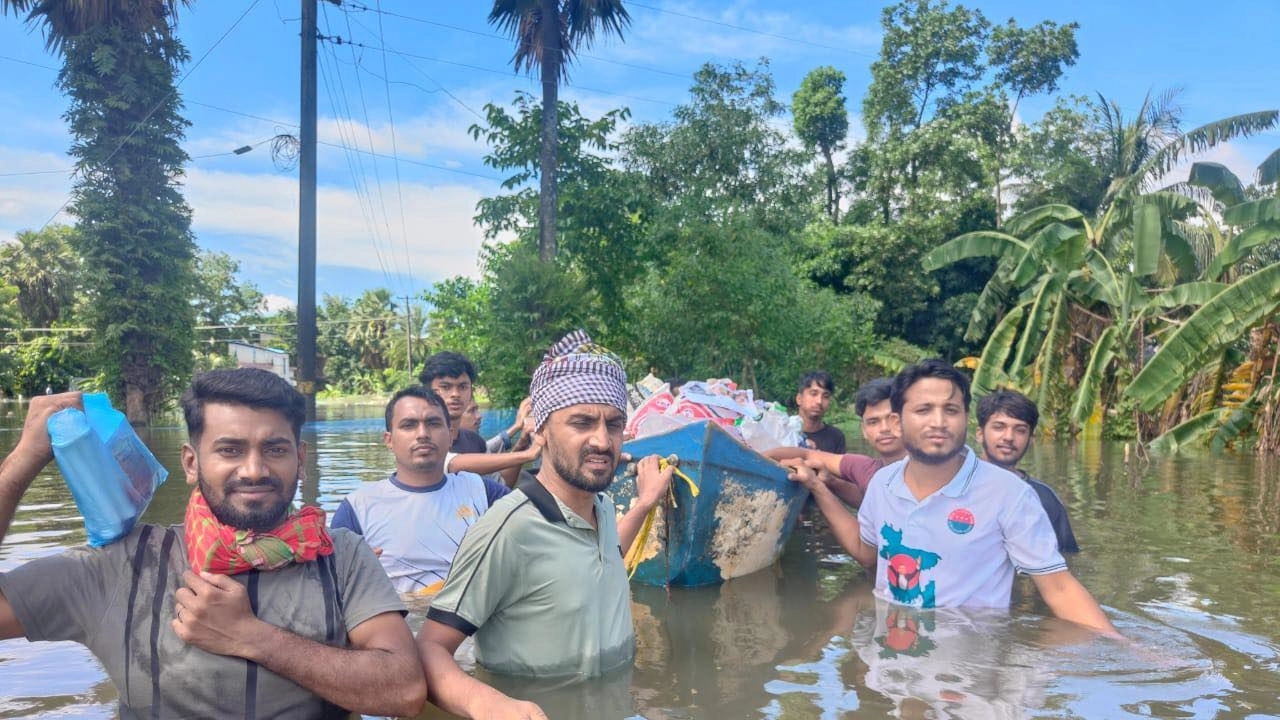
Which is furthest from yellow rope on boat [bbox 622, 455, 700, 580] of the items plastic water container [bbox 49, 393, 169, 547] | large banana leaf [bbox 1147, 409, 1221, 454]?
large banana leaf [bbox 1147, 409, 1221, 454]

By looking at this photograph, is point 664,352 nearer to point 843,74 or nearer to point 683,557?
point 683,557

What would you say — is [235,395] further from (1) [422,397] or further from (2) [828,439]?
(2) [828,439]

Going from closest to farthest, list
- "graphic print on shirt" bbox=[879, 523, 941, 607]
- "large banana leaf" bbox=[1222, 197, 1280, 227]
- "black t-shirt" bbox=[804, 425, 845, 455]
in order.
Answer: "graphic print on shirt" bbox=[879, 523, 941, 607]
"black t-shirt" bbox=[804, 425, 845, 455]
"large banana leaf" bbox=[1222, 197, 1280, 227]

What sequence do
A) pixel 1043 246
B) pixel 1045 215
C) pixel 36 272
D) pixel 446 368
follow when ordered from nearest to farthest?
1. pixel 446 368
2. pixel 1043 246
3. pixel 1045 215
4. pixel 36 272

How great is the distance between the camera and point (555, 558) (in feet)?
9.73

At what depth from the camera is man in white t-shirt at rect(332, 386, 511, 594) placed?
194 inches

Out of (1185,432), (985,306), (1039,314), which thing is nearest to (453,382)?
(1185,432)

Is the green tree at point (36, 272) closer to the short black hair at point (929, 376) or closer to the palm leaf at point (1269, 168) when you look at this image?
the palm leaf at point (1269, 168)

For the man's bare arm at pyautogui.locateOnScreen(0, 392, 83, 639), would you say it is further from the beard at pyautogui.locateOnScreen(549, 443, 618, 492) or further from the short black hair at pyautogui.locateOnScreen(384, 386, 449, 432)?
the short black hair at pyautogui.locateOnScreen(384, 386, 449, 432)

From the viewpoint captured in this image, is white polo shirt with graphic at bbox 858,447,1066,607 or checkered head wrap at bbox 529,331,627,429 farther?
white polo shirt with graphic at bbox 858,447,1066,607

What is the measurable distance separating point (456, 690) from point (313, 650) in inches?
15.2

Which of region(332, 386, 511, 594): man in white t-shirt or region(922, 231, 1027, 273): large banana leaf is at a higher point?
region(922, 231, 1027, 273): large banana leaf

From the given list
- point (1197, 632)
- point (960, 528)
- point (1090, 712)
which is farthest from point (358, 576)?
point (1197, 632)

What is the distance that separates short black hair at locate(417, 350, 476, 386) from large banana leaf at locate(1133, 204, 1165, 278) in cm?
1342
